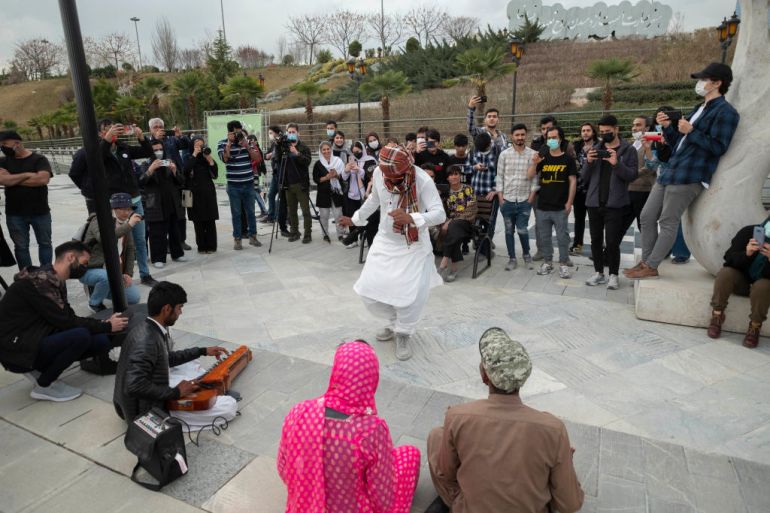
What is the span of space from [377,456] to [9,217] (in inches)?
229

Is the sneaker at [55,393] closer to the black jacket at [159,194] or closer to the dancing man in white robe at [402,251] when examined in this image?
the dancing man in white robe at [402,251]

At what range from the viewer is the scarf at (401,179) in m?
3.93

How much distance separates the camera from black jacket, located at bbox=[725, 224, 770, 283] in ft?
13.5

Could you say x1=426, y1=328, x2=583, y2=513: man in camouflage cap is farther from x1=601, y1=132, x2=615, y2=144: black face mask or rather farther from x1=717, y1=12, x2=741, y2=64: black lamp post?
x1=717, y1=12, x2=741, y2=64: black lamp post

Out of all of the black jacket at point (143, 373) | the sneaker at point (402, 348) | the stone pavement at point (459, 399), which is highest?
the black jacket at point (143, 373)

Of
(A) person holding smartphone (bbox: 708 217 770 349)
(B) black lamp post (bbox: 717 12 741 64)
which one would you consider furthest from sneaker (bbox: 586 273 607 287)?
(B) black lamp post (bbox: 717 12 741 64)

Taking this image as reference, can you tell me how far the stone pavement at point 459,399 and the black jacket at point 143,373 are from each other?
331 millimetres

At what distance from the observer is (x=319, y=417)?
1.89 m

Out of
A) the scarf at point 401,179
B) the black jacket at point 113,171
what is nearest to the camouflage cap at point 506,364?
the scarf at point 401,179

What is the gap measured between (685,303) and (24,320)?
5393mm

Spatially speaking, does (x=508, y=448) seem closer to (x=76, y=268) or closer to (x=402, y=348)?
(x=402, y=348)

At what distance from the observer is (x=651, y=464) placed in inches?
110

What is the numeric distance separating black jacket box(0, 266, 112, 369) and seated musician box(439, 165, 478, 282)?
4.10m

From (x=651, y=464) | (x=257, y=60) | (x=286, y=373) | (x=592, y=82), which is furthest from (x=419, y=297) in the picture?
(x=257, y=60)
